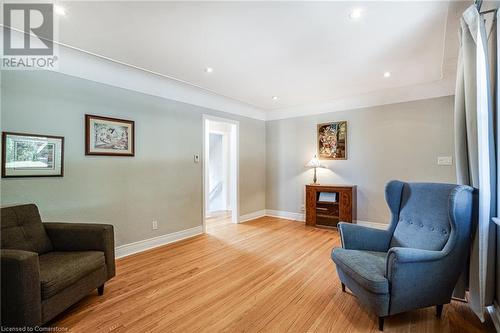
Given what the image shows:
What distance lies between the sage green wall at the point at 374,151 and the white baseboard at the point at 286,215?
4.6 inches

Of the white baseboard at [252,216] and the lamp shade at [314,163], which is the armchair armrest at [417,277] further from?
the white baseboard at [252,216]

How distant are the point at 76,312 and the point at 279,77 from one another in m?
3.57

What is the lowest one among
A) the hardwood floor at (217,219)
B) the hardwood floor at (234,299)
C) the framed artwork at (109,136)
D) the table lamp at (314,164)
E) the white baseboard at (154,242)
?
the hardwood floor at (234,299)

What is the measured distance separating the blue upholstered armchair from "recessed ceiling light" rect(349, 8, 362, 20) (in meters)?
1.65

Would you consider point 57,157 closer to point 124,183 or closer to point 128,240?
point 124,183

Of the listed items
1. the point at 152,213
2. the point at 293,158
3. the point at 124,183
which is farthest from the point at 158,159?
the point at 293,158

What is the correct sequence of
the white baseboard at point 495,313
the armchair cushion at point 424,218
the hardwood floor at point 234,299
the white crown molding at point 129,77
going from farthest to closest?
1. the white crown molding at point 129,77
2. the armchair cushion at point 424,218
3. the hardwood floor at point 234,299
4. the white baseboard at point 495,313

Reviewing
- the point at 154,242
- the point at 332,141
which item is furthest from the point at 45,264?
the point at 332,141

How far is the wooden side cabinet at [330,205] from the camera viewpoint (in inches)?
168

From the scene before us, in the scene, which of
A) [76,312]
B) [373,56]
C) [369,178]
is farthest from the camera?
Answer: [369,178]

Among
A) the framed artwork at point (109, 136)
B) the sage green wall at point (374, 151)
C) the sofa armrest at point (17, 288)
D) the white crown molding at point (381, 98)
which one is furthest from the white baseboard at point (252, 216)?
the sofa armrest at point (17, 288)

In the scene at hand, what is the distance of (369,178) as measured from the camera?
434cm

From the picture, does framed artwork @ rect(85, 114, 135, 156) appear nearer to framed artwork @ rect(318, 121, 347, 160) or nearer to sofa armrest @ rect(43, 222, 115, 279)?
sofa armrest @ rect(43, 222, 115, 279)

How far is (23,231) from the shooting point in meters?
2.04
